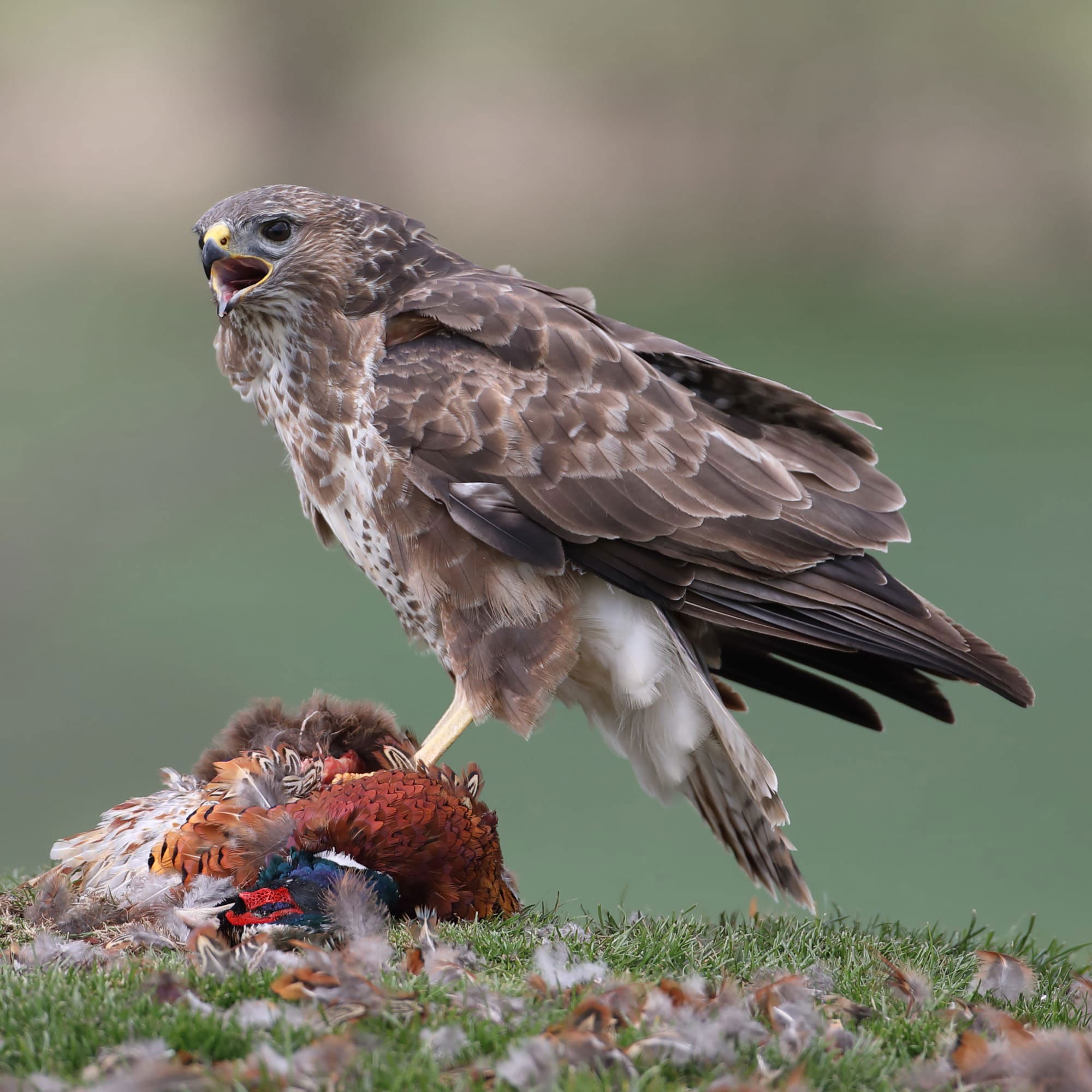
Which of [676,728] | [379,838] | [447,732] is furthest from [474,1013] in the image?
[676,728]

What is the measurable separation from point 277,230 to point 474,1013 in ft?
6.73

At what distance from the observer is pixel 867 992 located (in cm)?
216

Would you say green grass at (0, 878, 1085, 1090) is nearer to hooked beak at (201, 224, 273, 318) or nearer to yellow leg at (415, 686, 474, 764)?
yellow leg at (415, 686, 474, 764)

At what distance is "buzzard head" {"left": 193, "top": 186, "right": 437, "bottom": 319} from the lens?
3.07 metres

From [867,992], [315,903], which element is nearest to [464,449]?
[315,903]

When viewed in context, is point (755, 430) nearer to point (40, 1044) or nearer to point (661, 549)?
point (661, 549)

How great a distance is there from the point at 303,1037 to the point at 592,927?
1019mm

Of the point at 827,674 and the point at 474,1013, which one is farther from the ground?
the point at 827,674

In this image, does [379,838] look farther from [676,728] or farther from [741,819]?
[741,819]

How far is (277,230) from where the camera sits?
311 centimetres

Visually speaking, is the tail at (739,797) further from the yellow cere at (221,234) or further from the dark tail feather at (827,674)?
the yellow cere at (221,234)

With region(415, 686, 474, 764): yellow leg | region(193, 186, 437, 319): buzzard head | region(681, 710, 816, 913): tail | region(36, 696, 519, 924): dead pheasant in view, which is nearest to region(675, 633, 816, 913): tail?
region(681, 710, 816, 913): tail

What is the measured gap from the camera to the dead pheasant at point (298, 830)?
2.48 m

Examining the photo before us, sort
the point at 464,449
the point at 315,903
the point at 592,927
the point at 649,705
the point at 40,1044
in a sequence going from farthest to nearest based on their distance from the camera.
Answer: the point at 649,705, the point at 464,449, the point at 592,927, the point at 315,903, the point at 40,1044
